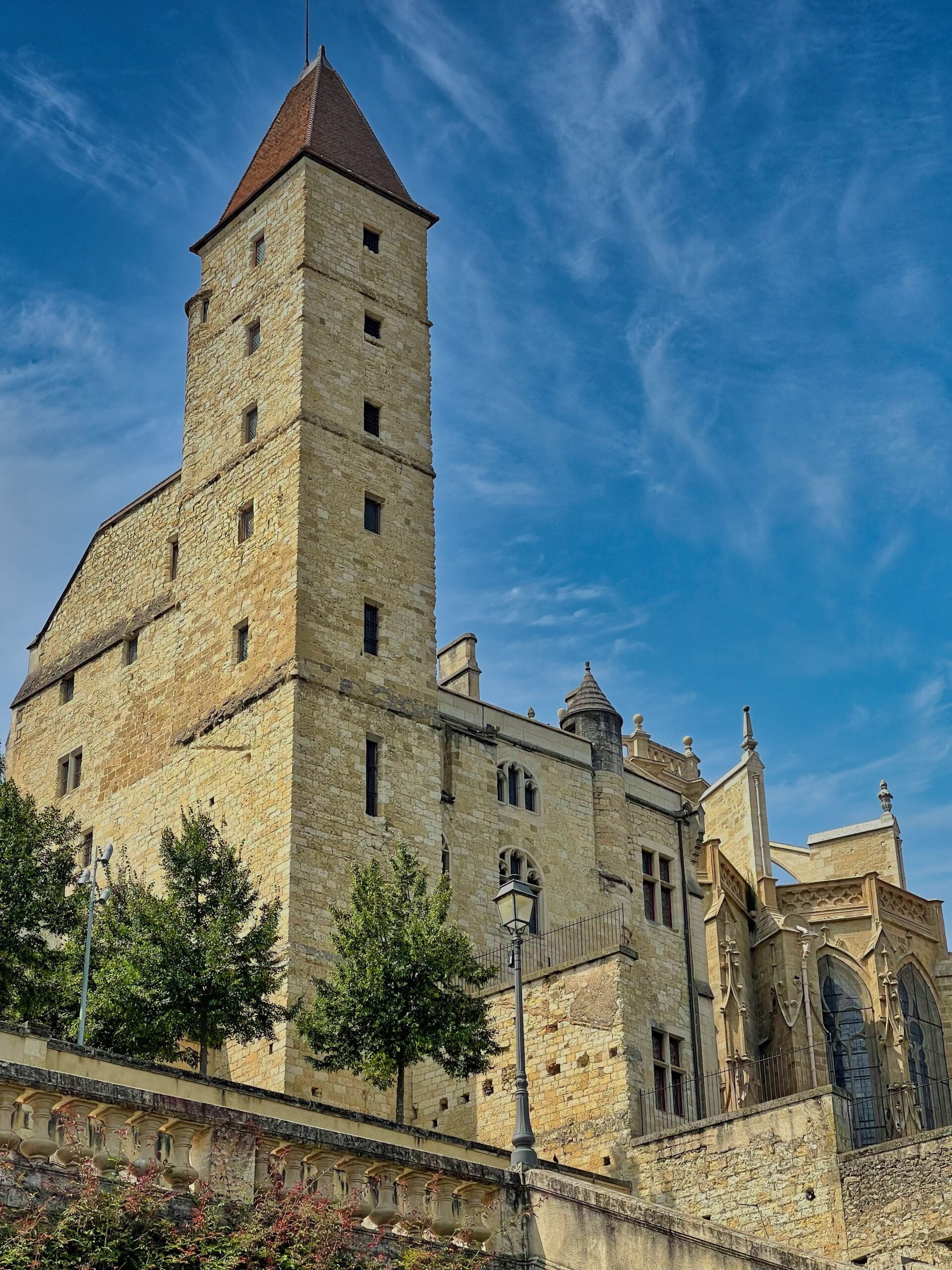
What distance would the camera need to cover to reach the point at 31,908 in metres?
29.9

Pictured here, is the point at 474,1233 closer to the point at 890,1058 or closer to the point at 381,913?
the point at 381,913

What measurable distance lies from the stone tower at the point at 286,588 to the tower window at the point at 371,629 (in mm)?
45

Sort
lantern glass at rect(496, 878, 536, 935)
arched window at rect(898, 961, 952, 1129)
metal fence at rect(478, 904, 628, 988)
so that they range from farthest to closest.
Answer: arched window at rect(898, 961, 952, 1129), metal fence at rect(478, 904, 628, 988), lantern glass at rect(496, 878, 536, 935)

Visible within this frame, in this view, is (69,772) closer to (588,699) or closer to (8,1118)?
(588,699)

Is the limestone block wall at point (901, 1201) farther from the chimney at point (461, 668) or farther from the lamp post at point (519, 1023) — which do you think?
the chimney at point (461, 668)

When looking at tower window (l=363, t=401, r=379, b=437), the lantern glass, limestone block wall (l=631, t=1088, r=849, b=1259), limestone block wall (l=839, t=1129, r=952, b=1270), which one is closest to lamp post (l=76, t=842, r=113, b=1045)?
the lantern glass

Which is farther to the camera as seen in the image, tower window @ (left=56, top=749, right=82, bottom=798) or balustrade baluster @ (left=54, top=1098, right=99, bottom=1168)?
tower window @ (left=56, top=749, right=82, bottom=798)

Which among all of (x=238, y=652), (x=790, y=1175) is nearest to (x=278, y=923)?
(x=238, y=652)

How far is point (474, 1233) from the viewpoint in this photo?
1556 centimetres

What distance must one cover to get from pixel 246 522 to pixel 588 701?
9879 millimetres

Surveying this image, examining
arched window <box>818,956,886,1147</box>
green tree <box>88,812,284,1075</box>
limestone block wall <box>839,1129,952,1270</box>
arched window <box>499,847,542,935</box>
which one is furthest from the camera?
arched window <box>818,956,886,1147</box>

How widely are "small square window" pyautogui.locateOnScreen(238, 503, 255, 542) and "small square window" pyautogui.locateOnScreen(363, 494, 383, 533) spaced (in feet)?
7.67

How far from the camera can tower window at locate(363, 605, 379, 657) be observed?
3647 centimetres

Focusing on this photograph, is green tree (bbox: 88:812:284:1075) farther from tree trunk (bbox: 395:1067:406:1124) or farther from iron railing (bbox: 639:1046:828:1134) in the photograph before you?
iron railing (bbox: 639:1046:828:1134)
